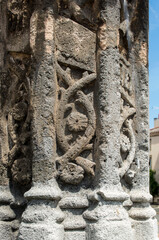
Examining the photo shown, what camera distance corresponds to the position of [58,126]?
3.10 metres

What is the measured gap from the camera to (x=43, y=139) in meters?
2.94

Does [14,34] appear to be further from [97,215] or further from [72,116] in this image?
[97,215]

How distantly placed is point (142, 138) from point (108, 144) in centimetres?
78

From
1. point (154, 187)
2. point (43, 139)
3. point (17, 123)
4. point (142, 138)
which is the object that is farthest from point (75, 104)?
point (154, 187)

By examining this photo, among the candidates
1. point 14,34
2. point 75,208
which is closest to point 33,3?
point 14,34

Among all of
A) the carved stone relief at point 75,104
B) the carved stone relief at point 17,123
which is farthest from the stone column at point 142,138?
the carved stone relief at point 17,123

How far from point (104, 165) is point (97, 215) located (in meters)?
0.44

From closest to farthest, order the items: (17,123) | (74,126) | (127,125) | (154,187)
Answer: (74,126) → (17,123) → (127,125) → (154,187)

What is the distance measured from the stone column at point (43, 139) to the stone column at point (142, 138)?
3.04ft

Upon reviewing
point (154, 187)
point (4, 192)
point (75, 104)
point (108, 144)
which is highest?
point (75, 104)

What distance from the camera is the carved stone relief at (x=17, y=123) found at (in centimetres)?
317

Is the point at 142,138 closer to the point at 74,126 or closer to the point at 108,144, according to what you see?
the point at 108,144

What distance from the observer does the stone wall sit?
2.87m

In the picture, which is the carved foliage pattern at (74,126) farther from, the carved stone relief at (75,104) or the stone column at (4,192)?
the stone column at (4,192)
